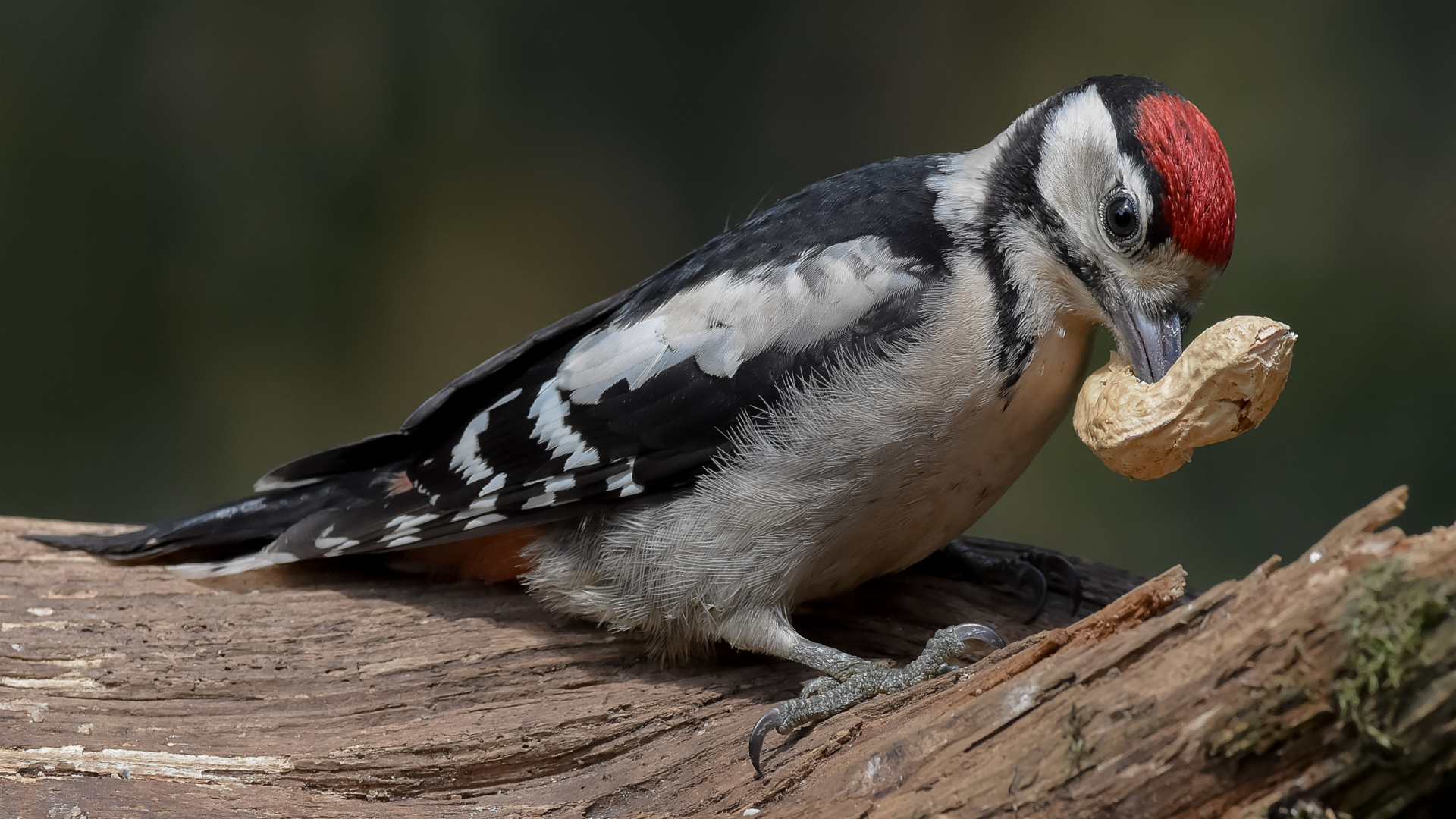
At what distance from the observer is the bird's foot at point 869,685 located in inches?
73.3

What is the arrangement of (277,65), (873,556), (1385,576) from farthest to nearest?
(277,65) → (873,556) → (1385,576)

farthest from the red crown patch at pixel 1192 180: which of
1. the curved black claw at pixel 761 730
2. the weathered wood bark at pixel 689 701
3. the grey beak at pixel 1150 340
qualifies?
the curved black claw at pixel 761 730

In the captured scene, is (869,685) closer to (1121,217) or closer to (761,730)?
(761,730)

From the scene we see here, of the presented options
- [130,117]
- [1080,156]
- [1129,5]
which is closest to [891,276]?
[1080,156]

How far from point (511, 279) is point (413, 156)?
69 centimetres

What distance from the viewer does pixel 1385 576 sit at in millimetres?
1135

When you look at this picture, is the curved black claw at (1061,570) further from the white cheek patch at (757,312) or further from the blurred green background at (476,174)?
the blurred green background at (476,174)

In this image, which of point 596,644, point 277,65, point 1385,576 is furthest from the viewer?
point 277,65

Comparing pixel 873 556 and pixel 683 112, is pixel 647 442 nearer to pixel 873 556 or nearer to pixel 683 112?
pixel 873 556

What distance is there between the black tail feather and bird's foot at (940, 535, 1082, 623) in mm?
1431

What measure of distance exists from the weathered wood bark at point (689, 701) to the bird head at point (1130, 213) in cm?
56

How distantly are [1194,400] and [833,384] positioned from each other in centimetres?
60

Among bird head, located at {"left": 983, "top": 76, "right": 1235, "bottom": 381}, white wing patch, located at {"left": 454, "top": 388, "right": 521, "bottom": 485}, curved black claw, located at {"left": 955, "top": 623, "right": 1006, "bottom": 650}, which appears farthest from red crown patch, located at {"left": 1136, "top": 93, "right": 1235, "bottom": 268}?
white wing patch, located at {"left": 454, "top": 388, "right": 521, "bottom": 485}

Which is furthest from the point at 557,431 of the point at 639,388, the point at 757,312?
the point at 757,312
